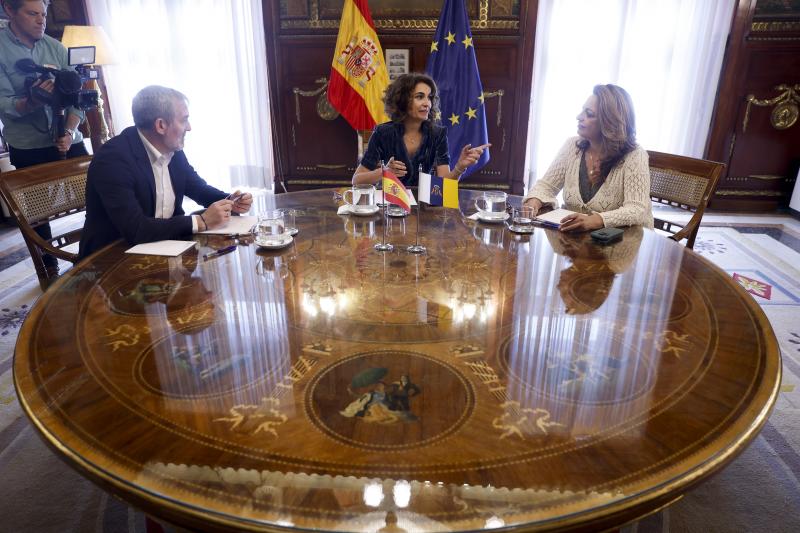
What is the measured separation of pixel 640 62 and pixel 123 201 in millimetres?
4322

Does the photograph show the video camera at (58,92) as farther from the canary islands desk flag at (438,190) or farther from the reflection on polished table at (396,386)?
the canary islands desk flag at (438,190)

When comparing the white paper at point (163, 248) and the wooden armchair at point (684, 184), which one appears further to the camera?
the wooden armchair at point (684, 184)

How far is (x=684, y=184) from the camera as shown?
223cm

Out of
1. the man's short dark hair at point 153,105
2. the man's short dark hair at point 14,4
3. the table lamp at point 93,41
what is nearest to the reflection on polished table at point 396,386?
the man's short dark hair at point 153,105

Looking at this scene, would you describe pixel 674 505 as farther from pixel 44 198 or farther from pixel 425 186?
pixel 44 198

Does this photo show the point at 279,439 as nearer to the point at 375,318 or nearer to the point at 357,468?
the point at 357,468

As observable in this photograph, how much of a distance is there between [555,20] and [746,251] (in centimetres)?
234

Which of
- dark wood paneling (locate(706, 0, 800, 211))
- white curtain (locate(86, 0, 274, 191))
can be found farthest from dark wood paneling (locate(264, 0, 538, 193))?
dark wood paneling (locate(706, 0, 800, 211))

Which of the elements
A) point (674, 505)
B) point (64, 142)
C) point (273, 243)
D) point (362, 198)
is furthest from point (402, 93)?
point (674, 505)

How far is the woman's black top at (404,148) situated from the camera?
280 centimetres

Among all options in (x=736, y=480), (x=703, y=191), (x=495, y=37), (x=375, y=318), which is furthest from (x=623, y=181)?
(x=495, y=37)

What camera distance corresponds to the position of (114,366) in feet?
3.32

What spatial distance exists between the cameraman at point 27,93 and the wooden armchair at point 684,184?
3179 mm

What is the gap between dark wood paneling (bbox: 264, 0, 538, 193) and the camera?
14.0 feet
